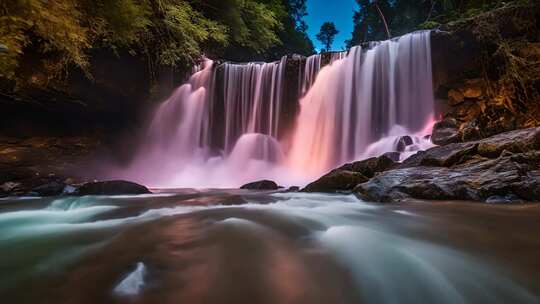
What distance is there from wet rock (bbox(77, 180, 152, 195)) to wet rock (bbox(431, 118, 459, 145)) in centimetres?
810

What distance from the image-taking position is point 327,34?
128 feet

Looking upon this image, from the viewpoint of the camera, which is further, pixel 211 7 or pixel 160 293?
pixel 211 7

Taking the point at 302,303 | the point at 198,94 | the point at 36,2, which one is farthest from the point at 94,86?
the point at 302,303

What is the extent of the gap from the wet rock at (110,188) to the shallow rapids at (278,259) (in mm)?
3256

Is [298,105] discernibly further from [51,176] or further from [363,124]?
[51,176]

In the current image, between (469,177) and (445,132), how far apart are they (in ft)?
16.3

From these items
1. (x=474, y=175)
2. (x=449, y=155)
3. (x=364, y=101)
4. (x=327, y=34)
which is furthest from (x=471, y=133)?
(x=327, y=34)

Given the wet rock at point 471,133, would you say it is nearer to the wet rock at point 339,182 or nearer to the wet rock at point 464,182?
the wet rock at point 464,182

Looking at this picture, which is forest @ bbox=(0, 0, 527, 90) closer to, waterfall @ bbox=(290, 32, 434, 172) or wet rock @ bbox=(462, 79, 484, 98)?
waterfall @ bbox=(290, 32, 434, 172)

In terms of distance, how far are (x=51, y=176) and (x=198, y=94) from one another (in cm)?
672

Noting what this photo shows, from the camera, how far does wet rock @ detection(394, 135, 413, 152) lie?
31.0ft

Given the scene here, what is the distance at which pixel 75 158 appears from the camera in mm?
11820

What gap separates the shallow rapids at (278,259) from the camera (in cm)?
164

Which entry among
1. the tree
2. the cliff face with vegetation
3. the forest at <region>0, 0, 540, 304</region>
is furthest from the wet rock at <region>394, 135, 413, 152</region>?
the tree
